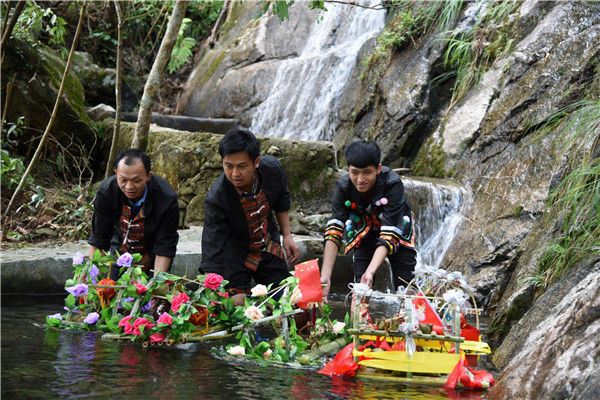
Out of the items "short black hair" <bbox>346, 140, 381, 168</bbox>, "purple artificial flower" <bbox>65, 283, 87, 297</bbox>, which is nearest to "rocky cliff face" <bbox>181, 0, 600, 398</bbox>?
"short black hair" <bbox>346, 140, 381, 168</bbox>

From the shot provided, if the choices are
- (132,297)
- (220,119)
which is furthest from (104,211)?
(220,119)

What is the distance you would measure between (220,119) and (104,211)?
6.89 meters

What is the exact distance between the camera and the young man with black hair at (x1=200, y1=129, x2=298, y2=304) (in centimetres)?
450

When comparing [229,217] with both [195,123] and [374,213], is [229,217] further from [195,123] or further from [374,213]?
[195,123]

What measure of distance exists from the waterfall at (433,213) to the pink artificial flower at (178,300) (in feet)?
11.9

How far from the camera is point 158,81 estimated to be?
633 centimetres

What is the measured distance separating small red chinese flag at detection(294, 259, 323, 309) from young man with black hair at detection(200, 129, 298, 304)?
713mm

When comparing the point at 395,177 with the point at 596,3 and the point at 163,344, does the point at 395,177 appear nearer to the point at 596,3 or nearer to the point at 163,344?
the point at 163,344

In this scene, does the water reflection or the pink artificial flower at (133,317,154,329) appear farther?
the pink artificial flower at (133,317,154,329)

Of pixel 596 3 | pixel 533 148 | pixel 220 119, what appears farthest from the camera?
pixel 220 119

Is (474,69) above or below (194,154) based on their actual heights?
above

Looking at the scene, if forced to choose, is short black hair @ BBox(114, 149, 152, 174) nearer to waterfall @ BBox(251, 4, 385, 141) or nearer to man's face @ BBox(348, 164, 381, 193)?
man's face @ BBox(348, 164, 381, 193)

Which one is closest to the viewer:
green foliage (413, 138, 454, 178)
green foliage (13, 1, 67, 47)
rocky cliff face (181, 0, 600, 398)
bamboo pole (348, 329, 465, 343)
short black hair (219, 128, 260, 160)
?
rocky cliff face (181, 0, 600, 398)

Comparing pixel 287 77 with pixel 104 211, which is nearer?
pixel 104 211
